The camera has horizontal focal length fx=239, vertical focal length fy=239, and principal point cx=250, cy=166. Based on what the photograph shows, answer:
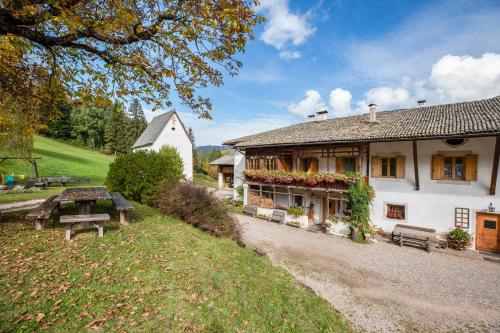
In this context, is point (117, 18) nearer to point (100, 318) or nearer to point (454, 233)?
point (100, 318)

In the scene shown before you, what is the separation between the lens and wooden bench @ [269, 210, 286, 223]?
18.0 metres

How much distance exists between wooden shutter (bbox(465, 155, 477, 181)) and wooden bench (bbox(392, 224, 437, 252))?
10.9 feet

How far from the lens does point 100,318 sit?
4098 mm

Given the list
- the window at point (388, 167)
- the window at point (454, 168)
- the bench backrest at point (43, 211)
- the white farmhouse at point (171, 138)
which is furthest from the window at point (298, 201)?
the white farmhouse at point (171, 138)

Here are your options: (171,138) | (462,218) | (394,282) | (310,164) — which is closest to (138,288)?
(394,282)

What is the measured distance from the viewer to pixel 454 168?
12969mm

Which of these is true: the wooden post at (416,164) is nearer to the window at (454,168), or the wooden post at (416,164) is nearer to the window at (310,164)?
the window at (454,168)

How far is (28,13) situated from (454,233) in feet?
59.6

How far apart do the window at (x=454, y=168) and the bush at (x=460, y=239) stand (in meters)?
2.76

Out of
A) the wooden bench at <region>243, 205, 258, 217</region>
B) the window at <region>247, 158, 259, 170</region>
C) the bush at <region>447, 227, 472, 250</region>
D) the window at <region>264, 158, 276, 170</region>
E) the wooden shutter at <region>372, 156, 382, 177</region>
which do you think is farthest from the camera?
the window at <region>247, 158, 259, 170</region>

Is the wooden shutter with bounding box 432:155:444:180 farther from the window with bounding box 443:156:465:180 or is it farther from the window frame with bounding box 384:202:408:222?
the window frame with bounding box 384:202:408:222

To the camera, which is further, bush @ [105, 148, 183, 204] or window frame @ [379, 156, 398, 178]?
window frame @ [379, 156, 398, 178]

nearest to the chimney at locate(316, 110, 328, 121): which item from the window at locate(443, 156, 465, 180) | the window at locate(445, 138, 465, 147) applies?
the window at locate(445, 138, 465, 147)

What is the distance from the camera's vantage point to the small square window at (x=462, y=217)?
1259 centimetres
